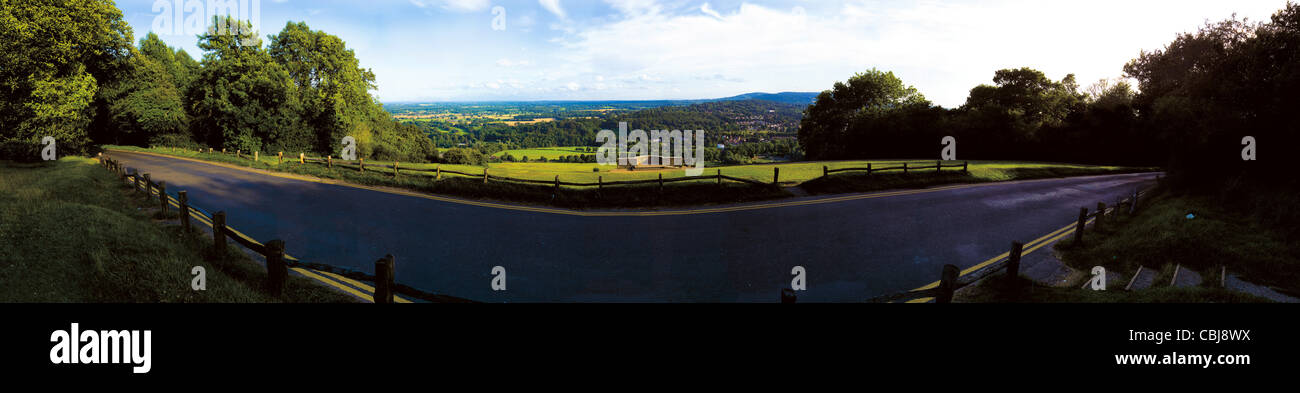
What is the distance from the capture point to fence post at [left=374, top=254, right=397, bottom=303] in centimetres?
602

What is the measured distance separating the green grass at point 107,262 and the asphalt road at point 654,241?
1.60m

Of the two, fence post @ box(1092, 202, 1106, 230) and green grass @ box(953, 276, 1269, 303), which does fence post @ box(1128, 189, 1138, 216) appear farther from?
green grass @ box(953, 276, 1269, 303)

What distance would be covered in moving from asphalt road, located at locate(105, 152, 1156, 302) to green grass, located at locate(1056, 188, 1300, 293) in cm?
159

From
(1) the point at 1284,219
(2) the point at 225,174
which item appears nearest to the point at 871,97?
(1) the point at 1284,219

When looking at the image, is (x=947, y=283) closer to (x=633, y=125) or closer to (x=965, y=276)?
(x=965, y=276)

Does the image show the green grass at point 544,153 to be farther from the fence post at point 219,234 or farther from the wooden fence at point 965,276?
the wooden fence at point 965,276

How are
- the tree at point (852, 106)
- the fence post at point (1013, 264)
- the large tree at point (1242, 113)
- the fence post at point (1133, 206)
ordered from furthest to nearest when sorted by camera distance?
1. the tree at point (852, 106)
2. the fence post at point (1133, 206)
3. the large tree at point (1242, 113)
4. the fence post at point (1013, 264)

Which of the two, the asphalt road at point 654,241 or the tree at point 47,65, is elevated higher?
the tree at point 47,65

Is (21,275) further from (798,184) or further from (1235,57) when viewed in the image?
(1235,57)

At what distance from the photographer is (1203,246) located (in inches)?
389

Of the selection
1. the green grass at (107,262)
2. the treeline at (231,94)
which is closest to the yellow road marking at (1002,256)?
the green grass at (107,262)

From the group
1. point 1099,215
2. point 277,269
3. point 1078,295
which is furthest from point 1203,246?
point 277,269

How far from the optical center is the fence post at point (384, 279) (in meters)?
6.02

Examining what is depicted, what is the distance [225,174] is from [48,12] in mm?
10599
